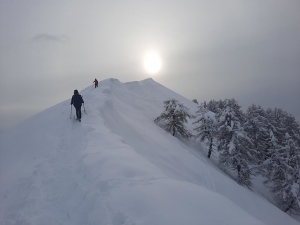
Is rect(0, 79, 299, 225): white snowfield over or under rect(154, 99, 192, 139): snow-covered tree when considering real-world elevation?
over

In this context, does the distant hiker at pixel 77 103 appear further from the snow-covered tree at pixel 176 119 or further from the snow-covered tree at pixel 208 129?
the snow-covered tree at pixel 208 129

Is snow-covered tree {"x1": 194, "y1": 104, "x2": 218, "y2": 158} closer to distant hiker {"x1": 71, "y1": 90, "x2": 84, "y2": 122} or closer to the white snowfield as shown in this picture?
distant hiker {"x1": 71, "y1": 90, "x2": 84, "y2": 122}

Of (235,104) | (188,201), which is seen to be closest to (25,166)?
(188,201)

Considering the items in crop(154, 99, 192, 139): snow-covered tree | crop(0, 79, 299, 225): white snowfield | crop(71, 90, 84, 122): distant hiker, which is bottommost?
crop(154, 99, 192, 139): snow-covered tree

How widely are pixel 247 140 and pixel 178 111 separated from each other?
13.5 metres

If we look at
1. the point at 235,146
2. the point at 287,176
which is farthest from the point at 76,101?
the point at 287,176

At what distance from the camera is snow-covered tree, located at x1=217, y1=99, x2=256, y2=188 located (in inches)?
1107

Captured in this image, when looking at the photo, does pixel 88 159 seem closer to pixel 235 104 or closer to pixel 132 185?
pixel 132 185

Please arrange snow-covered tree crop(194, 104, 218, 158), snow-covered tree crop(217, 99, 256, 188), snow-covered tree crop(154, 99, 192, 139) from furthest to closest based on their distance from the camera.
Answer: snow-covered tree crop(154, 99, 192, 139) < snow-covered tree crop(194, 104, 218, 158) < snow-covered tree crop(217, 99, 256, 188)

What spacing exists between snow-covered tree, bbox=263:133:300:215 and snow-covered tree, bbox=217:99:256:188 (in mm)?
4202

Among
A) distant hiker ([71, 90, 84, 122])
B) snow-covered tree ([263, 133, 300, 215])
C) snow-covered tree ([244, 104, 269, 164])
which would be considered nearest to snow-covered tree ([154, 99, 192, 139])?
snow-covered tree ([244, 104, 269, 164])

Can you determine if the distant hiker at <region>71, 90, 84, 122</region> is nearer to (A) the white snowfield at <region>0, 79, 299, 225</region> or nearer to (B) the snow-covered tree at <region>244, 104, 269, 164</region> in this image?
(A) the white snowfield at <region>0, 79, 299, 225</region>

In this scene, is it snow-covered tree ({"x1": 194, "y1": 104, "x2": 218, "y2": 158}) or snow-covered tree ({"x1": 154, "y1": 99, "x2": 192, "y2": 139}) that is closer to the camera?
snow-covered tree ({"x1": 194, "y1": 104, "x2": 218, "y2": 158})

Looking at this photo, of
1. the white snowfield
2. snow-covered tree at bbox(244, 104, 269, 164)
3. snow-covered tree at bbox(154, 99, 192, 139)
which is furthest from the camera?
snow-covered tree at bbox(244, 104, 269, 164)
